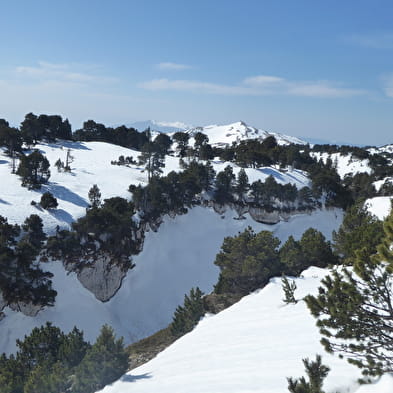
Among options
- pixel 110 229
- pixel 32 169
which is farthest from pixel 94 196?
pixel 32 169

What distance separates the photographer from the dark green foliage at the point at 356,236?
19.1 meters

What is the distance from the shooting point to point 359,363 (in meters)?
8.15

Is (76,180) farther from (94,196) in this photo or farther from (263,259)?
(263,259)

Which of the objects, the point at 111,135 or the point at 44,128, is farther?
the point at 111,135

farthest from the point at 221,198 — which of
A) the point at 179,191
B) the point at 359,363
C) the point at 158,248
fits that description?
the point at 359,363

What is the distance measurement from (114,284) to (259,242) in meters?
21.0

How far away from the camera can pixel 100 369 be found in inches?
666

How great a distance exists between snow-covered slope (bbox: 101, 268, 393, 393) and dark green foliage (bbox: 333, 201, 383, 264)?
538 cm

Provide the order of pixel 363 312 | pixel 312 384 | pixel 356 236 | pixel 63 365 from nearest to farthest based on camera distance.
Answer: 1. pixel 312 384
2. pixel 363 312
3. pixel 63 365
4. pixel 356 236

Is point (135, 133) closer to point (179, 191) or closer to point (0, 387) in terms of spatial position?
point (179, 191)

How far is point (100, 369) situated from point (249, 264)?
1682 centimetres

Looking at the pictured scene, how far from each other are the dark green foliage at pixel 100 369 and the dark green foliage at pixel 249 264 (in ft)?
51.3

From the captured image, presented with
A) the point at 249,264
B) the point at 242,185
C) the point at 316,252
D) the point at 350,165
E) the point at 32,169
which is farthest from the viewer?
the point at 350,165

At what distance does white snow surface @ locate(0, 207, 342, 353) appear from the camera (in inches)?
1390
